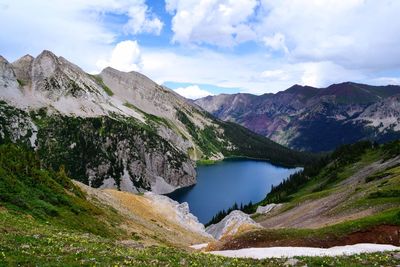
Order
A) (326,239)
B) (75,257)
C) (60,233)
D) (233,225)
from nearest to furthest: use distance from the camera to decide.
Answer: (75,257), (60,233), (326,239), (233,225)

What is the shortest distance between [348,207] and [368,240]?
4752 centimetres

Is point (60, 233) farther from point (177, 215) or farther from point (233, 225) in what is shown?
point (177, 215)

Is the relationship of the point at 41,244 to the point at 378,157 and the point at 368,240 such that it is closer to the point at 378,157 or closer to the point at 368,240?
the point at 368,240

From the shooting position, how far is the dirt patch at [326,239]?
4888 centimetres

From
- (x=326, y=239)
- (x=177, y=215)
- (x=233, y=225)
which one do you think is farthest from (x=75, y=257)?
(x=177, y=215)

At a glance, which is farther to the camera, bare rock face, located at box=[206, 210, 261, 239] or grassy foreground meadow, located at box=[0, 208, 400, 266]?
bare rock face, located at box=[206, 210, 261, 239]

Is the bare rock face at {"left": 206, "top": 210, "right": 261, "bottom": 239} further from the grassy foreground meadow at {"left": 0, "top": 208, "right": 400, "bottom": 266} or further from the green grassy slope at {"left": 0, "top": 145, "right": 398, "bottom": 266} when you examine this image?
the grassy foreground meadow at {"left": 0, "top": 208, "right": 400, "bottom": 266}

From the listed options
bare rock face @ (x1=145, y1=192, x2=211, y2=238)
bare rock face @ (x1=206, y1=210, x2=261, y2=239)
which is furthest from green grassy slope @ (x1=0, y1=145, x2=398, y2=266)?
bare rock face @ (x1=206, y1=210, x2=261, y2=239)

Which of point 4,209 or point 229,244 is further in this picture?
point 229,244

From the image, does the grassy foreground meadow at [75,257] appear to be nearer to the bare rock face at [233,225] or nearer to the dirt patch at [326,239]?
the dirt patch at [326,239]

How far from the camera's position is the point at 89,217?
55.6 m

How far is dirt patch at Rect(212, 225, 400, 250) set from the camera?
48875mm

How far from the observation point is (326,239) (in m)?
50.2

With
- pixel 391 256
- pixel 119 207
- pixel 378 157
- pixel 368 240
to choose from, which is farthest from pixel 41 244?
pixel 378 157
